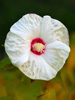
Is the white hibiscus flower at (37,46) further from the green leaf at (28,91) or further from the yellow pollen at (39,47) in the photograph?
the green leaf at (28,91)

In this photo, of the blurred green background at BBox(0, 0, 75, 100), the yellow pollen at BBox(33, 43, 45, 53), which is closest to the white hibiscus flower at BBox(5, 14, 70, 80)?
the yellow pollen at BBox(33, 43, 45, 53)

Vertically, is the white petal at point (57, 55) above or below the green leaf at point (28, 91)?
above

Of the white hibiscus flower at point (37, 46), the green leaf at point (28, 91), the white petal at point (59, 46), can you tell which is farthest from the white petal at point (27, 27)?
the green leaf at point (28, 91)

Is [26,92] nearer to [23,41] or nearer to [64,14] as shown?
[23,41]

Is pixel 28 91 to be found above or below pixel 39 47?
below

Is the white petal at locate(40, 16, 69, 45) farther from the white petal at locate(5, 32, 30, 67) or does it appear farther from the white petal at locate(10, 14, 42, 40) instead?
the white petal at locate(5, 32, 30, 67)

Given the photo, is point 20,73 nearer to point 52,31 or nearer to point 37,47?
point 37,47

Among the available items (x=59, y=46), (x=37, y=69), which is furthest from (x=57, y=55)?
(x=37, y=69)
